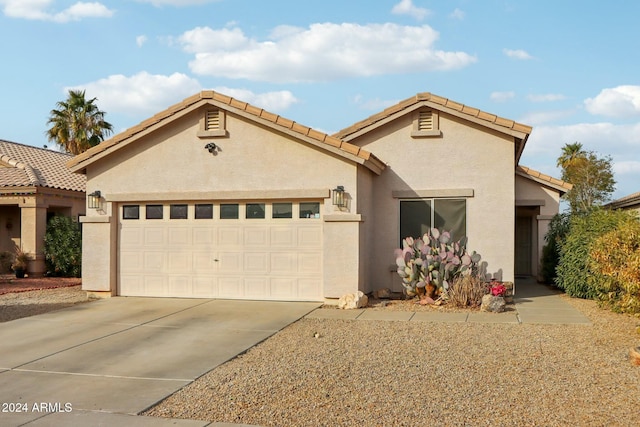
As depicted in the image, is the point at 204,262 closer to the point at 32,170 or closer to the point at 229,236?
the point at 229,236

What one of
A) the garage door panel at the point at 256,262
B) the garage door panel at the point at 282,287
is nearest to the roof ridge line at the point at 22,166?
the garage door panel at the point at 256,262

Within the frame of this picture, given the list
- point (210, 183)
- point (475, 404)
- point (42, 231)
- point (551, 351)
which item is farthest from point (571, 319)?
point (42, 231)

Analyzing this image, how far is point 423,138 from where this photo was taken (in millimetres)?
15281

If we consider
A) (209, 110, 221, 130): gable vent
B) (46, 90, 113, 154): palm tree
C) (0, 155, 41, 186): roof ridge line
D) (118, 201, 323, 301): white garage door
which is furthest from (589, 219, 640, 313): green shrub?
(46, 90, 113, 154): palm tree

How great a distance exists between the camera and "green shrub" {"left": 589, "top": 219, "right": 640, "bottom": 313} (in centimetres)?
1127

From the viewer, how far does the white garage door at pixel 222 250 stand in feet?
46.0

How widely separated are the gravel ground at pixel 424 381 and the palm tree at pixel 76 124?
27578mm

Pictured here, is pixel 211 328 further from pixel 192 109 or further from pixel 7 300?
pixel 7 300

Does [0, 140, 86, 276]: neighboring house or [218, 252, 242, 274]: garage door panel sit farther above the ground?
[0, 140, 86, 276]: neighboring house

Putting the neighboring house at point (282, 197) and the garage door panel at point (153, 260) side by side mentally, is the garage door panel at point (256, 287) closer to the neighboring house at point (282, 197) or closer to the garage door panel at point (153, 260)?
the neighboring house at point (282, 197)

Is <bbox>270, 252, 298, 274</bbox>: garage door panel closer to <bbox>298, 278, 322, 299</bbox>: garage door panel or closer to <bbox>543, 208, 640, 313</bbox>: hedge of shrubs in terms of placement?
<bbox>298, 278, 322, 299</bbox>: garage door panel

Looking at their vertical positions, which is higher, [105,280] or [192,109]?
[192,109]

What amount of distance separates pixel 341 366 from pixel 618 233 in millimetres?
7239

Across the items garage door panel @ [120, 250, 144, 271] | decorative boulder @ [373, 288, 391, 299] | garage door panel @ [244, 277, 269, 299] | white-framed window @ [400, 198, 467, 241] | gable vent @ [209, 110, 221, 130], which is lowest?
decorative boulder @ [373, 288, 391, 299]
